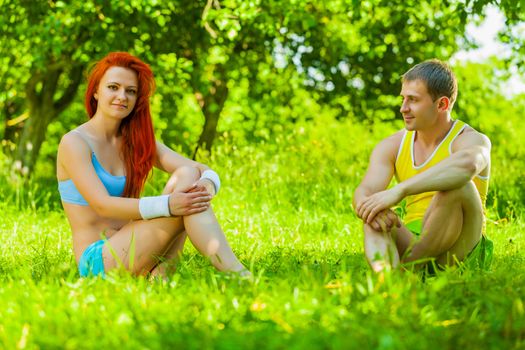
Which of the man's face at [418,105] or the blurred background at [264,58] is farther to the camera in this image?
the blurred background at [264,58]

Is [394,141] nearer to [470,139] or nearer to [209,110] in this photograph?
[470,139]

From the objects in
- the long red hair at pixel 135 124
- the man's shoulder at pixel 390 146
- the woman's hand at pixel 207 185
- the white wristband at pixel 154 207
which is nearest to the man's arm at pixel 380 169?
the man's shoulder at pixel 390 146

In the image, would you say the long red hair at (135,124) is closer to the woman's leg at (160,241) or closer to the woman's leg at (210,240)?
the woman's leg at (160,241)

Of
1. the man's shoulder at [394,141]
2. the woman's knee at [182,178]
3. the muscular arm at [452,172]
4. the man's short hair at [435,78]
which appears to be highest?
the man's short hair at [435,78]

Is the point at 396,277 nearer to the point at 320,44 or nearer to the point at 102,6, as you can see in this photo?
the point at 102,6

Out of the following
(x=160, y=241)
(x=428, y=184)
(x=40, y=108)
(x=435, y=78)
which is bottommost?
(x=40, y=108)

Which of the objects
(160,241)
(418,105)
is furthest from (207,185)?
(418,105)

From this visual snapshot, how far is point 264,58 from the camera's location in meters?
12.9

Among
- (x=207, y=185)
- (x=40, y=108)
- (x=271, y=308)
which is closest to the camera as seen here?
(x=271, y=308)

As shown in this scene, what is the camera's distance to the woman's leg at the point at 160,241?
407cm

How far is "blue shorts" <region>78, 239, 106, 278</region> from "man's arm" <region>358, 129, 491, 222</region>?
54.7 inches

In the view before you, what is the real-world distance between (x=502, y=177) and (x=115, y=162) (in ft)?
17.9

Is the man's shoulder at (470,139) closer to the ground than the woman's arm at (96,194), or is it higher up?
higher up

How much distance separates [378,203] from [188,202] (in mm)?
973
